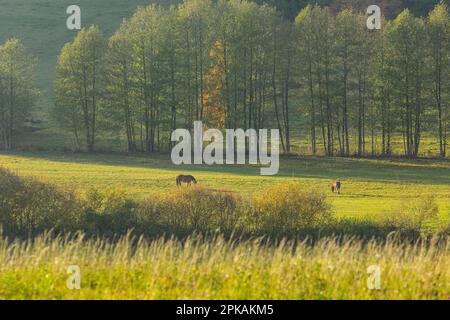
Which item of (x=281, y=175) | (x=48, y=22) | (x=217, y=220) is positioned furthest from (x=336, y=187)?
(x=48, y=22)

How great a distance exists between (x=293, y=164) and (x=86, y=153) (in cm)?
2079

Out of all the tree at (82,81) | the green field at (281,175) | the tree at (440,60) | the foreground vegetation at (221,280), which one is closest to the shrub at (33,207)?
the green field at (281,175)

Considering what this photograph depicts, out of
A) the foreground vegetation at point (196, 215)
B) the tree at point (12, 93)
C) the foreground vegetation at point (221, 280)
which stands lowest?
the foreground vegetation at point (196, 215)

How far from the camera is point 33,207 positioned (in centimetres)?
2877

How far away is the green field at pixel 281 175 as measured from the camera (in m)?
37.2

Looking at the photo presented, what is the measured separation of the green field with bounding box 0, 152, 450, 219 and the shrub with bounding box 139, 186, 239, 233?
4.68 m

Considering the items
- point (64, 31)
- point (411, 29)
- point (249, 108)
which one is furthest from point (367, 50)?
point (64, 31)

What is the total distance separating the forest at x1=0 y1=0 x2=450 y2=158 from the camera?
5894 centimetres

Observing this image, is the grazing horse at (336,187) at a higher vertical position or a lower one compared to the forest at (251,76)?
lower

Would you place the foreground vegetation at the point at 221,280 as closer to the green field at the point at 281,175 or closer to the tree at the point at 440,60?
the green field at the point at 281,175

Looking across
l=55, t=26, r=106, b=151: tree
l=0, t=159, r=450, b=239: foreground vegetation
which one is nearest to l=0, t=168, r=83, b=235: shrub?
l=0, t=159, r=450, b=239: foreground vegetation

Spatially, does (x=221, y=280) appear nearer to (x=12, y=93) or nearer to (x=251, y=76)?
(x=251, y=76)

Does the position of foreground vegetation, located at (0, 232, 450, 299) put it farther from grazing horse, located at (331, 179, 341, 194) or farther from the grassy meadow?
grazing horse, located at (331, 179, 341, 194)

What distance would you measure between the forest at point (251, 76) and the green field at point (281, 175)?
5587 millimetres
